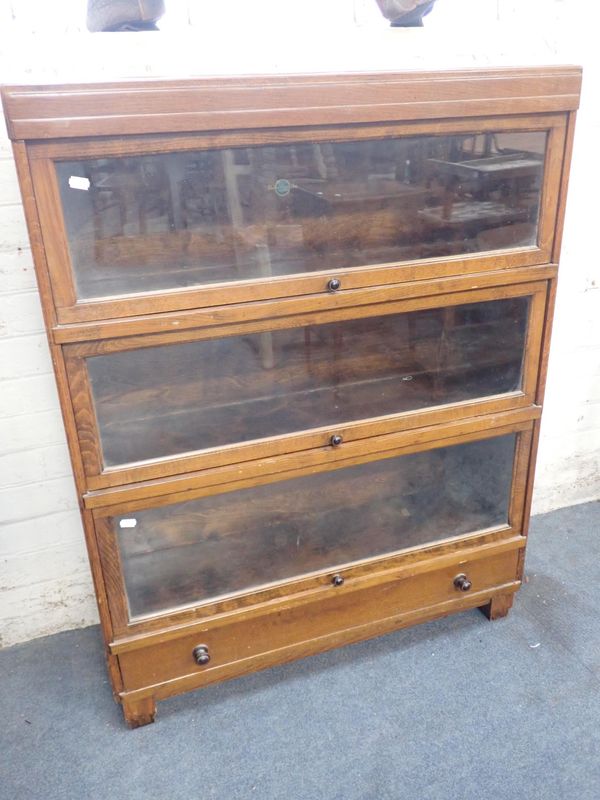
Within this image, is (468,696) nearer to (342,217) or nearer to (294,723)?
(294,723)

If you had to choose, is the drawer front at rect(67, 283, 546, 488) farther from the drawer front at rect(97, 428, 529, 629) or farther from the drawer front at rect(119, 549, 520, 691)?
the drawer front at rect(119, 549, 520, 691)

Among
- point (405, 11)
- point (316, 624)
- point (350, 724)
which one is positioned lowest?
point (350, 724)

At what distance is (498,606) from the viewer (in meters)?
1.69

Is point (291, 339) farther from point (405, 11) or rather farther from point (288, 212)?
point (405, 11)

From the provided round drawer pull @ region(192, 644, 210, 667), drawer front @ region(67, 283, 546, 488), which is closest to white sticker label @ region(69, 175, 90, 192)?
drawer front @ region(67, 283, 546, 488)

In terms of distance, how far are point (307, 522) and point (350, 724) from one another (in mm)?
439

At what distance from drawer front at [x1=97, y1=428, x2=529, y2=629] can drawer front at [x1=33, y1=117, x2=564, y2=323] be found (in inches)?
15.9

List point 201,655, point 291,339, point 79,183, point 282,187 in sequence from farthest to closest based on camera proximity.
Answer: point 201,655 < point 291,339 < point 282,187 < point 79,183

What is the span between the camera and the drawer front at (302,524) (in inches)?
52.9

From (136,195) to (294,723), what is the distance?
3.69ft

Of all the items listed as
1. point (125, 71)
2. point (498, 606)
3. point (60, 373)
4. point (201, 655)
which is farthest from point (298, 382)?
point (498, 606)

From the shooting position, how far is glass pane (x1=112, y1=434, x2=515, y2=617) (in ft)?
4.46

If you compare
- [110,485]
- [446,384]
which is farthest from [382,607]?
[110,485]

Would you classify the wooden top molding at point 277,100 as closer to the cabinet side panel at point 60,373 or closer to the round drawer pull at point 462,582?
the cabinet side panel at point 60,373
